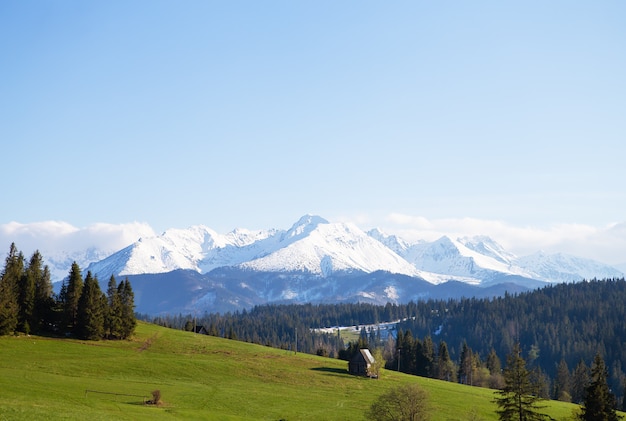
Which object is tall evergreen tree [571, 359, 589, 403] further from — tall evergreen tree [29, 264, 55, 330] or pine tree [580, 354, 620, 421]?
tall evergreen tree [29, 264, 55, 330]

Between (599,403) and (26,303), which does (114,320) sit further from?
(599,403)

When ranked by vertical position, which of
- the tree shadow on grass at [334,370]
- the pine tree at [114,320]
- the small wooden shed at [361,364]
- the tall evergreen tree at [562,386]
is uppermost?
the pine tree at [114,320]

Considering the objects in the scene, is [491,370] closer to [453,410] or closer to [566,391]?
[566,391]

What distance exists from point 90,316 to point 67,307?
18.5 ft

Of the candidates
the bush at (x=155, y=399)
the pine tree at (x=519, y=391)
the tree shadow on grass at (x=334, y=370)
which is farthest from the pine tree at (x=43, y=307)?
the pine tree at (x=519, y=391)

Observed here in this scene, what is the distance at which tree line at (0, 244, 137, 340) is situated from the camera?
115 meters

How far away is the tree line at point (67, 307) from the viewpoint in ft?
378

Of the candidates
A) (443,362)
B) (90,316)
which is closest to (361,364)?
(443,362)

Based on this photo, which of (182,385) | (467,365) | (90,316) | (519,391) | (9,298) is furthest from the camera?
(467,365)

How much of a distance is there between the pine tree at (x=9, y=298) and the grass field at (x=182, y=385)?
3069mm

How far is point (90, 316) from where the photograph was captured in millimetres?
119125

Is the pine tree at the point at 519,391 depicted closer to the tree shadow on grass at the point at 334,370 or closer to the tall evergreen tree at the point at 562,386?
the tree shadow on grass at the point at 334,370

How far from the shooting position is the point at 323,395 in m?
97.2

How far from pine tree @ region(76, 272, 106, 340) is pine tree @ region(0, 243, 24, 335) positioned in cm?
1207
